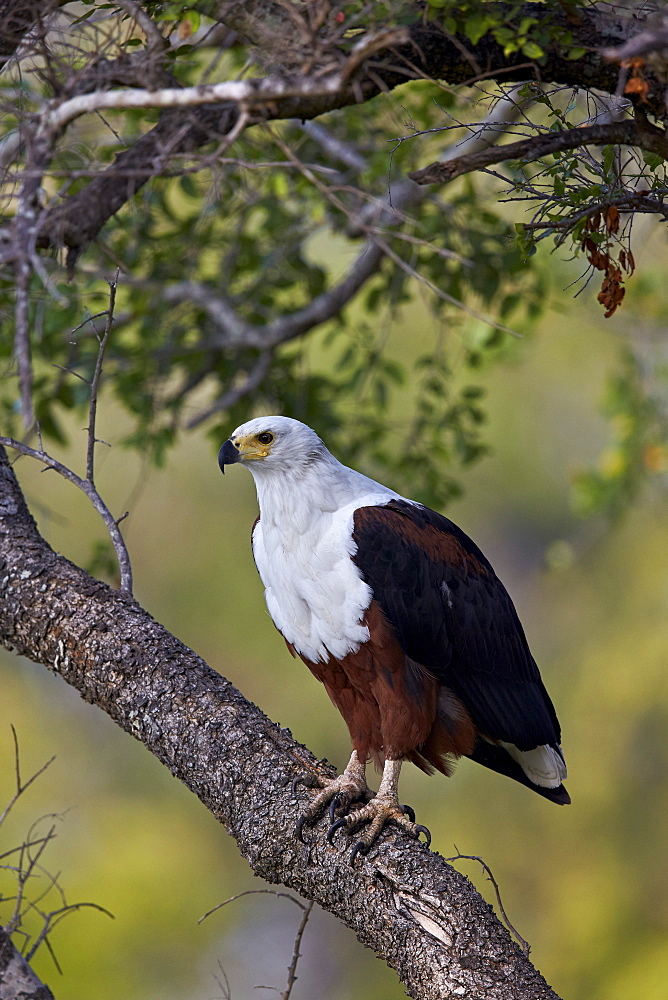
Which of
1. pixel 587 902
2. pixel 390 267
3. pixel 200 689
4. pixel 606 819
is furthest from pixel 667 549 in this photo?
pixel 200 689

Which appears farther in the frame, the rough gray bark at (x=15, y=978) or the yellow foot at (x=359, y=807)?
the yellow foot at (x=359, y=807)

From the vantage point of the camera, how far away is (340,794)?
2697 millimetres

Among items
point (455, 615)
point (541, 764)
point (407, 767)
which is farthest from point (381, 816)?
point (407, 767)

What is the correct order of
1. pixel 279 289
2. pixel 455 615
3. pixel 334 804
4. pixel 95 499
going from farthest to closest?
pixel 279 289 → pixel 455 615 → pixel 95 499 → pixel 334 804

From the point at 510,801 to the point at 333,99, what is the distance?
10.3 metres

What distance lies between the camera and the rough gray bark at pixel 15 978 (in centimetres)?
194

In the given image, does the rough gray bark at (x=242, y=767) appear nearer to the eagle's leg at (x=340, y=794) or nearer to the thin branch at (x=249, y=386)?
the eagle's leg at (x=340, y=794)

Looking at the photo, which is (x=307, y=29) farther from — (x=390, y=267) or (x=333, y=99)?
(x=390, y=267)

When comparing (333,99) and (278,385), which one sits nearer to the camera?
(333,99)

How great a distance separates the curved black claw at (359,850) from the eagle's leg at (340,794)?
0.14 meters

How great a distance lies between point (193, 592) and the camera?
13.3m

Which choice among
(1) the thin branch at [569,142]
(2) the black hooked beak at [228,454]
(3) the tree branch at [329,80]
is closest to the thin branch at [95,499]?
(2) the black hooked beak at [228,454]

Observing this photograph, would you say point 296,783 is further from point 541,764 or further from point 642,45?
point 642,45

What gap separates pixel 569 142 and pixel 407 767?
10.5 metres
